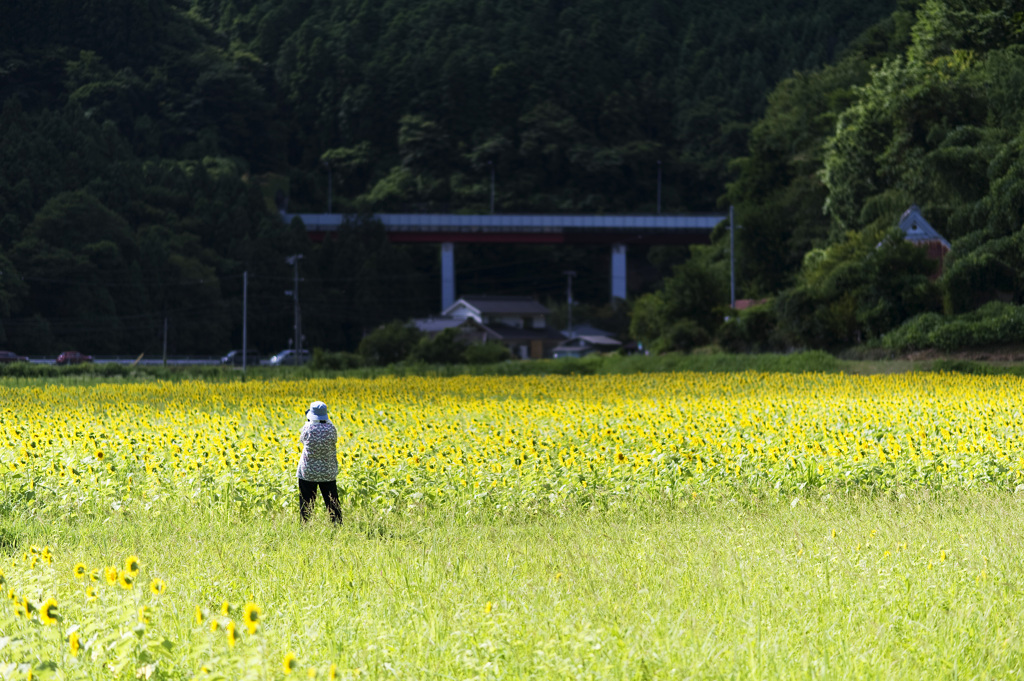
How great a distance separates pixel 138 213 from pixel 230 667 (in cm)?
7314

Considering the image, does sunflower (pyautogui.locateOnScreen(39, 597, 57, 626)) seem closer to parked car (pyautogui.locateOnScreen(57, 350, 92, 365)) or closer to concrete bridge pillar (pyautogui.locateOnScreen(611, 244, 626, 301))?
parked car (pyautogui.locateOnScreen(57, 350, 92, 365))

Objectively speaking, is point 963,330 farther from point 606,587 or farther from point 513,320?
point 513,320

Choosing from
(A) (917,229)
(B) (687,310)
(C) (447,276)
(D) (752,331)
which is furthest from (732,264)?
(C) (447,276)

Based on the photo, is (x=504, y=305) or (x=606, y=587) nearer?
(x=606, y=587)

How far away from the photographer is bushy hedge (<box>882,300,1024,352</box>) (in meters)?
34.7

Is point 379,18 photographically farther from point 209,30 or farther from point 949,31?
point 949,31

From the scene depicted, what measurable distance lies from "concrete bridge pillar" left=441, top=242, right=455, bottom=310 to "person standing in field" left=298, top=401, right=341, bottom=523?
80.8m

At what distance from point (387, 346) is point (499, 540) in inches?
1686

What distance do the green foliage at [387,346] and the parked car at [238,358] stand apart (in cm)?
1440

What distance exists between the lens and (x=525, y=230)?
91188 mm

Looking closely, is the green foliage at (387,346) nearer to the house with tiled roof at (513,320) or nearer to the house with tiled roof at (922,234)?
the house with tiled roof at (922,234)

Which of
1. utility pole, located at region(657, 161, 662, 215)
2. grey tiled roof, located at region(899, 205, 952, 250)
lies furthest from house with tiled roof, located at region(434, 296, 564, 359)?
grey tiled roof, located at region(899, 205, 952, 250)

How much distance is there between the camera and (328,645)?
5.33 metres

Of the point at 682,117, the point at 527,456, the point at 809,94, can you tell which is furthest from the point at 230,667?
the point at 682,117
